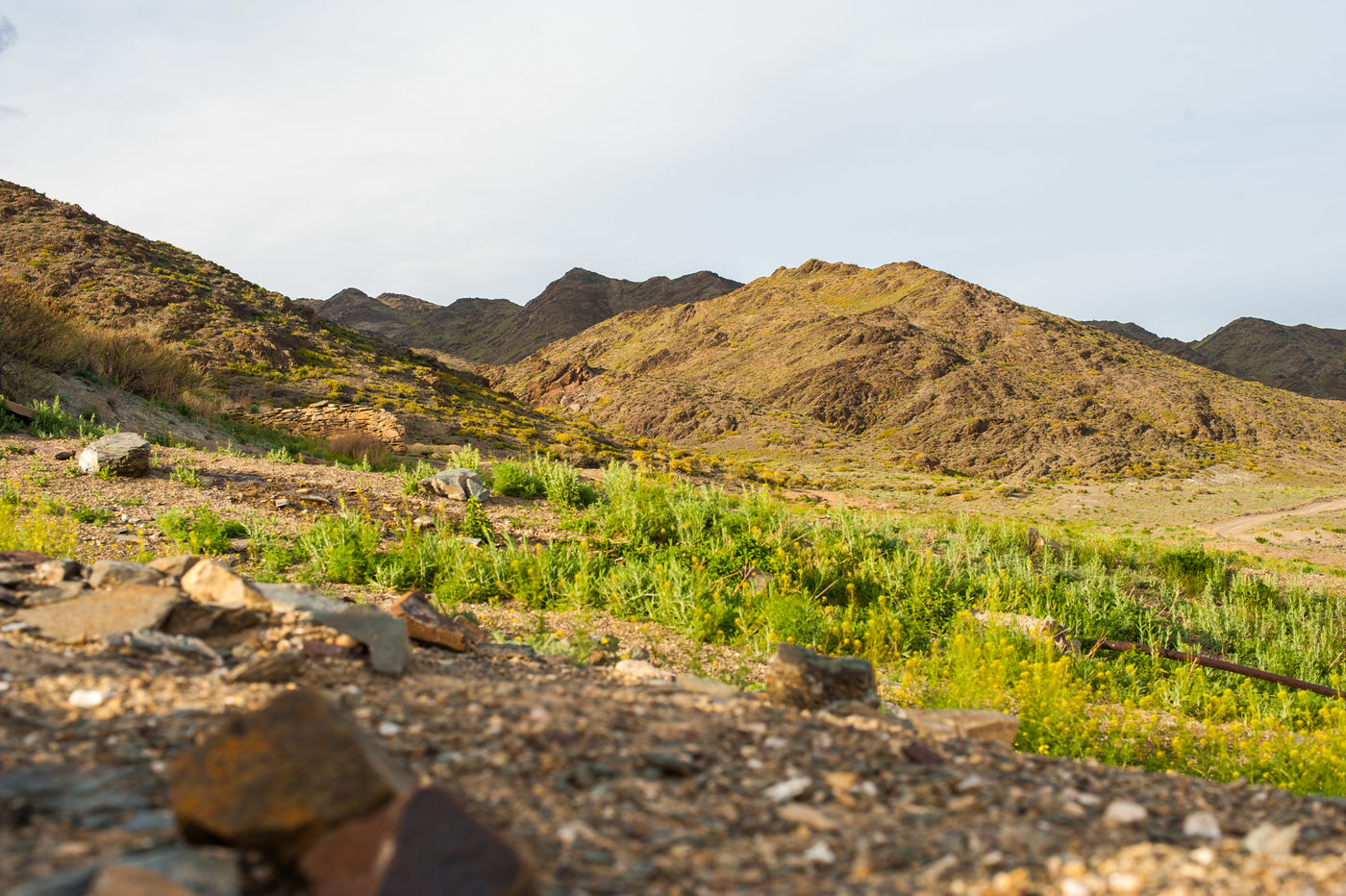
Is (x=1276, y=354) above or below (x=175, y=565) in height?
above

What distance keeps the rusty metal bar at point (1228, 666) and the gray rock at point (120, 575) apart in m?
6.24

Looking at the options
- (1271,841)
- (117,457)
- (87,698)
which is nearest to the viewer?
(1271,841)

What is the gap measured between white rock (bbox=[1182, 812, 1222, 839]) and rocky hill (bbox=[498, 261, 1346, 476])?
39.8 metres

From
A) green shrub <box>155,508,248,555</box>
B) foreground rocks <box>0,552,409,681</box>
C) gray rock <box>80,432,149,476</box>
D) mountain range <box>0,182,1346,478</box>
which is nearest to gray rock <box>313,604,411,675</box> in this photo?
foreground rocks <box>0,552,409,681</box>

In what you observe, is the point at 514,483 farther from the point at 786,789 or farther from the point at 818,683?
the point at 786,789

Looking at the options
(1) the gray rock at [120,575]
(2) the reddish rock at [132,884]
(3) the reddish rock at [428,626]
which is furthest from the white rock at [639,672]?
(2) the reddish rock at [132,884]

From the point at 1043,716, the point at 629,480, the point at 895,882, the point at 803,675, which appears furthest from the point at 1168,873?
the point at 629,480

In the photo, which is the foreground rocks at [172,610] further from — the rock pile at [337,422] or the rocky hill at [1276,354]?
the rocky hill at [1276,354]

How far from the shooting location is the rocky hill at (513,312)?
94750 millimetres

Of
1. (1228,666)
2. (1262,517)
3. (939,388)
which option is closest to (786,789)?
(1228,666)

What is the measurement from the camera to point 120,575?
3867mm

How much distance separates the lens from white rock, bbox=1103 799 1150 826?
222cm

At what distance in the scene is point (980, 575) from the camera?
23.7ft

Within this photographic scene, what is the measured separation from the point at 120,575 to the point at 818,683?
12.1ft
